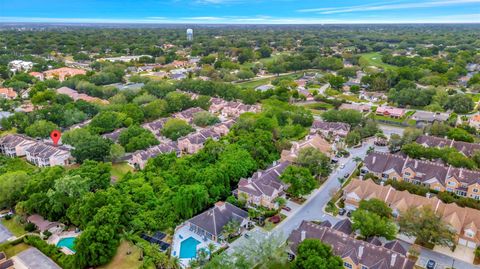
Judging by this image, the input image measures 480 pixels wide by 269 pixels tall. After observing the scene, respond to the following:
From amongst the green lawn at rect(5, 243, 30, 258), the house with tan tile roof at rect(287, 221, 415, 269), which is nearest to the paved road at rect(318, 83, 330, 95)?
the house with tan tile roof at rect(287, 221, 415, 269)

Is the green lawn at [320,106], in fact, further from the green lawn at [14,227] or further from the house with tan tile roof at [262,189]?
the green lawn at [14,227]

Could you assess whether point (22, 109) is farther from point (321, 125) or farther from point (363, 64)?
point (363, 64)

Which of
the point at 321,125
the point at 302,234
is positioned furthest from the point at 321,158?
the point at 321,125

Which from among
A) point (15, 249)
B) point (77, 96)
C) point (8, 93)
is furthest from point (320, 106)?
point (8, 93)

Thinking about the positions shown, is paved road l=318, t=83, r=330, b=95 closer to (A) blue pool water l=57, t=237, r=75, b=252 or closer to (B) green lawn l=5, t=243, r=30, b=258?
(A) blue pool water l=57, t=237, r=75, b=252

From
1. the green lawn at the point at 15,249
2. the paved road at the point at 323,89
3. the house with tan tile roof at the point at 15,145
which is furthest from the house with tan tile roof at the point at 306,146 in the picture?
the paved road at the point at 323,89
